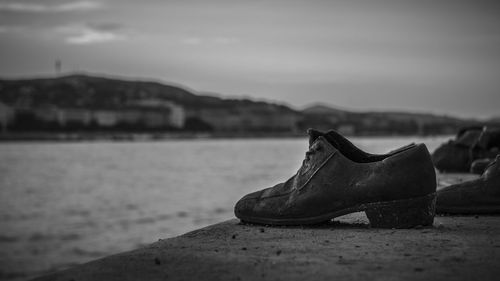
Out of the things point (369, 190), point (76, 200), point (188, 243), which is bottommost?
point (76, 200)

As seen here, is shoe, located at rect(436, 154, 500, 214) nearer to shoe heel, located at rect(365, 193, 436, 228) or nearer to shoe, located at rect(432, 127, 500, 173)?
shoe heel, located at rect(365, 193, 436, 228)

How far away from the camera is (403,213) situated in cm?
362

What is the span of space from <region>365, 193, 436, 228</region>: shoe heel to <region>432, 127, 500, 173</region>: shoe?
4.48 meters

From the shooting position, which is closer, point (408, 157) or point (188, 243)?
point (188, 243)

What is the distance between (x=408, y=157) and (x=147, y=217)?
1470 inches

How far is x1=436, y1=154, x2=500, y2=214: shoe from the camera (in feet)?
13.9

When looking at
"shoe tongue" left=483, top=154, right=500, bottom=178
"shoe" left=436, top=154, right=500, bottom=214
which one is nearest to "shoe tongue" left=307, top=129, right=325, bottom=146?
"shoe" left=436, top=154, right=500, bottom=214

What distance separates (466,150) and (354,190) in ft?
16.4

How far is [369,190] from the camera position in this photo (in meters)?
3.63

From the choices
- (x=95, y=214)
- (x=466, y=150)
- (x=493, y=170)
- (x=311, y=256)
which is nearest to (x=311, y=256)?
(x=311, y=256)

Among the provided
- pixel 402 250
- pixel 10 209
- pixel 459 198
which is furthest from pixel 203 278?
pixel 10 209

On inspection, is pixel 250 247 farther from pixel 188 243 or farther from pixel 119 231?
pixel 119 231

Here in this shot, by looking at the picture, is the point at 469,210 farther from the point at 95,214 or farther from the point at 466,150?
the point at 95,214

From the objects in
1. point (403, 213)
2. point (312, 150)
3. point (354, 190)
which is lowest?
point (403, 213)
